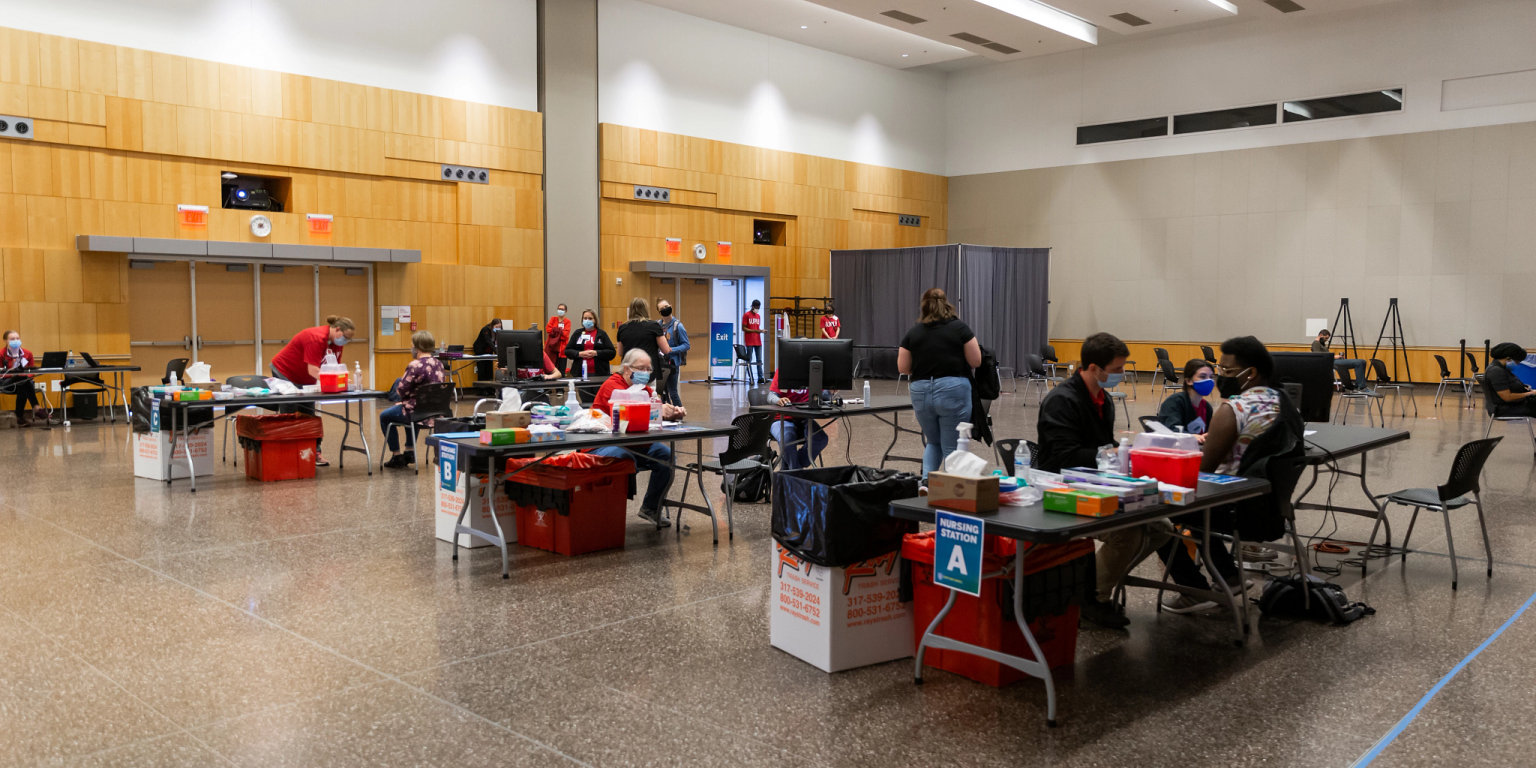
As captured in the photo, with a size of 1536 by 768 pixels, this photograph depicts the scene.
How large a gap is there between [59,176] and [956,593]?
12.8 m

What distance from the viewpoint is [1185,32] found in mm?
19375

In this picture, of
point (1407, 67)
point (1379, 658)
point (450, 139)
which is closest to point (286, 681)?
point (1379, 658)

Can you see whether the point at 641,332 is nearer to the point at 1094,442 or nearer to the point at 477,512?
the point at 477,512

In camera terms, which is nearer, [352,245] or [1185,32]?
[352,245]

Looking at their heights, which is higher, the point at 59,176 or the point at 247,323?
the point at 59,176

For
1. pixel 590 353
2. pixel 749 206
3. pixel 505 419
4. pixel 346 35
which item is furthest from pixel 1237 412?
pixel 749 206

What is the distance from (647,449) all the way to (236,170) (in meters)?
9.98

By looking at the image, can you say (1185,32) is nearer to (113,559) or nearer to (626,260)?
(626,260)

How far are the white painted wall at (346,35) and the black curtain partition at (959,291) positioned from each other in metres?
7.31

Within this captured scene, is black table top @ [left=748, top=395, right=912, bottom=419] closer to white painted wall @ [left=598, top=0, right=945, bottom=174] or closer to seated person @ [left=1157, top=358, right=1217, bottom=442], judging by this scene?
seated person @ [left=1157, top=358, right=1217, bottom=442]

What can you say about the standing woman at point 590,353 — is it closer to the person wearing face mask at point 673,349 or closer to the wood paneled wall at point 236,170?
the person wearing face mask at point 673,349

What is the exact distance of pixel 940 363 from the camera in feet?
20.6

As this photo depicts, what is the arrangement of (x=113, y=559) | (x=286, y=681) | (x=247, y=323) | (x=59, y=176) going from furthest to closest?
1. (x=247, y=323)
2. (x=59, y=176)
3. (x=113, y=559)
4. (x=286, y=681)

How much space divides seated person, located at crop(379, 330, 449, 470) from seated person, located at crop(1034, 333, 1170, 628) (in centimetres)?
548
